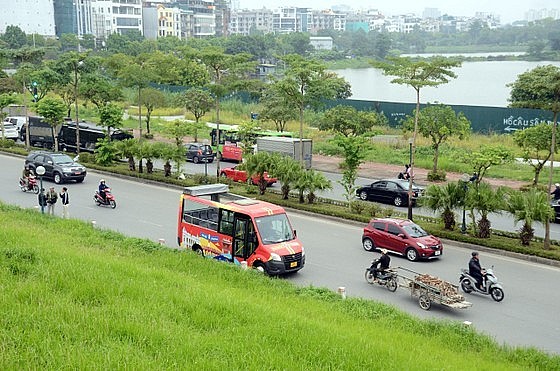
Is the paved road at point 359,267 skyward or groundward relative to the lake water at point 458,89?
groundward

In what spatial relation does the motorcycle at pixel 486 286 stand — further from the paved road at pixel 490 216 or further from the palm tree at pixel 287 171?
the palm tree at pixel 287 171

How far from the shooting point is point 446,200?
2300cm

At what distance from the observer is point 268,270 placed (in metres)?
18.1

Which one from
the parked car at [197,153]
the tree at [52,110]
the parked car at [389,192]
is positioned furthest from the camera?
the parked car at [197,153]

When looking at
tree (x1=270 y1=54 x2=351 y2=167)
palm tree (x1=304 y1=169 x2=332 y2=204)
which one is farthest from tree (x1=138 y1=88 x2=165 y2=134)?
palm tree (x1=304 y1=169 x2=332 y2=204)

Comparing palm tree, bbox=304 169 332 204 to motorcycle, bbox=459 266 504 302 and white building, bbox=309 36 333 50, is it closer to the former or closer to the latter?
motorcycle, bbox=459 266 504 302

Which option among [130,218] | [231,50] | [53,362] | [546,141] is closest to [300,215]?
[130,218]

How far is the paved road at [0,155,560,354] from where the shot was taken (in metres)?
15.6

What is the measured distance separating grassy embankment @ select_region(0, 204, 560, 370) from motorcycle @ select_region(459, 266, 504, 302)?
4.07 m

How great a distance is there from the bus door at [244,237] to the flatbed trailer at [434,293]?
4.38 metres

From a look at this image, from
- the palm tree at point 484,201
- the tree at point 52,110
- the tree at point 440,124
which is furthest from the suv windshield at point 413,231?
the tree at point 52,110

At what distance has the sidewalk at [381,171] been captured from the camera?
34438 millimetres

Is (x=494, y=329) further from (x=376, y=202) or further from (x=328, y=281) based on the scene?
(x=376, y=202)

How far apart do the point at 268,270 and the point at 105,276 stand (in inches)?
255
